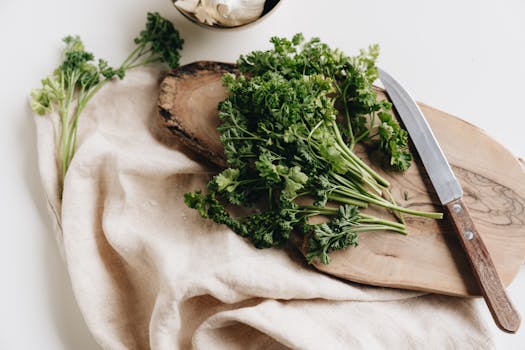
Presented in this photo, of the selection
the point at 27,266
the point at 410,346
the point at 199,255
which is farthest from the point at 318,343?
the point at 27,266

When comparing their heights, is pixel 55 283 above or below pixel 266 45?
below

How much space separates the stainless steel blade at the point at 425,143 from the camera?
1.49 metres

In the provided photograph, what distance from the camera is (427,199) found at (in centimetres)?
152

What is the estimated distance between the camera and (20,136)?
1710mm

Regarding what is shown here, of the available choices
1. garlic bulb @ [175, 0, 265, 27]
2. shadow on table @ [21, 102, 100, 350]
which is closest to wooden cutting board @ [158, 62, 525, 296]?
garlic bulb @ [175, 0, 265, 27]

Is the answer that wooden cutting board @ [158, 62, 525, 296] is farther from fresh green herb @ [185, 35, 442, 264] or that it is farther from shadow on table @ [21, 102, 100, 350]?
shadow on table @ [21, 102, 100, 350]

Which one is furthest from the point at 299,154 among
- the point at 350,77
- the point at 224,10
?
the point at 224,10

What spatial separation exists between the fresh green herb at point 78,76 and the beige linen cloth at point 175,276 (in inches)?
1.5

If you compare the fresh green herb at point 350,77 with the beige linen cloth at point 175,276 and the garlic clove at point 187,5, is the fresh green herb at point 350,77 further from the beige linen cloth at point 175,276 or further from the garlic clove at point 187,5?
the beige linen cloth at point 175,276

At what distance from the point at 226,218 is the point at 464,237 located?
70 centimetres

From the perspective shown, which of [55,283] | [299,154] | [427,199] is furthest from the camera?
[55,283]

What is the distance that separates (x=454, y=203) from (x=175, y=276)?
0.86 meters

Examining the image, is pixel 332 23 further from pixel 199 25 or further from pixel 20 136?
pixel 20 136

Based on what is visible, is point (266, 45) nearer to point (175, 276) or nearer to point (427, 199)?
point (427, 199)
